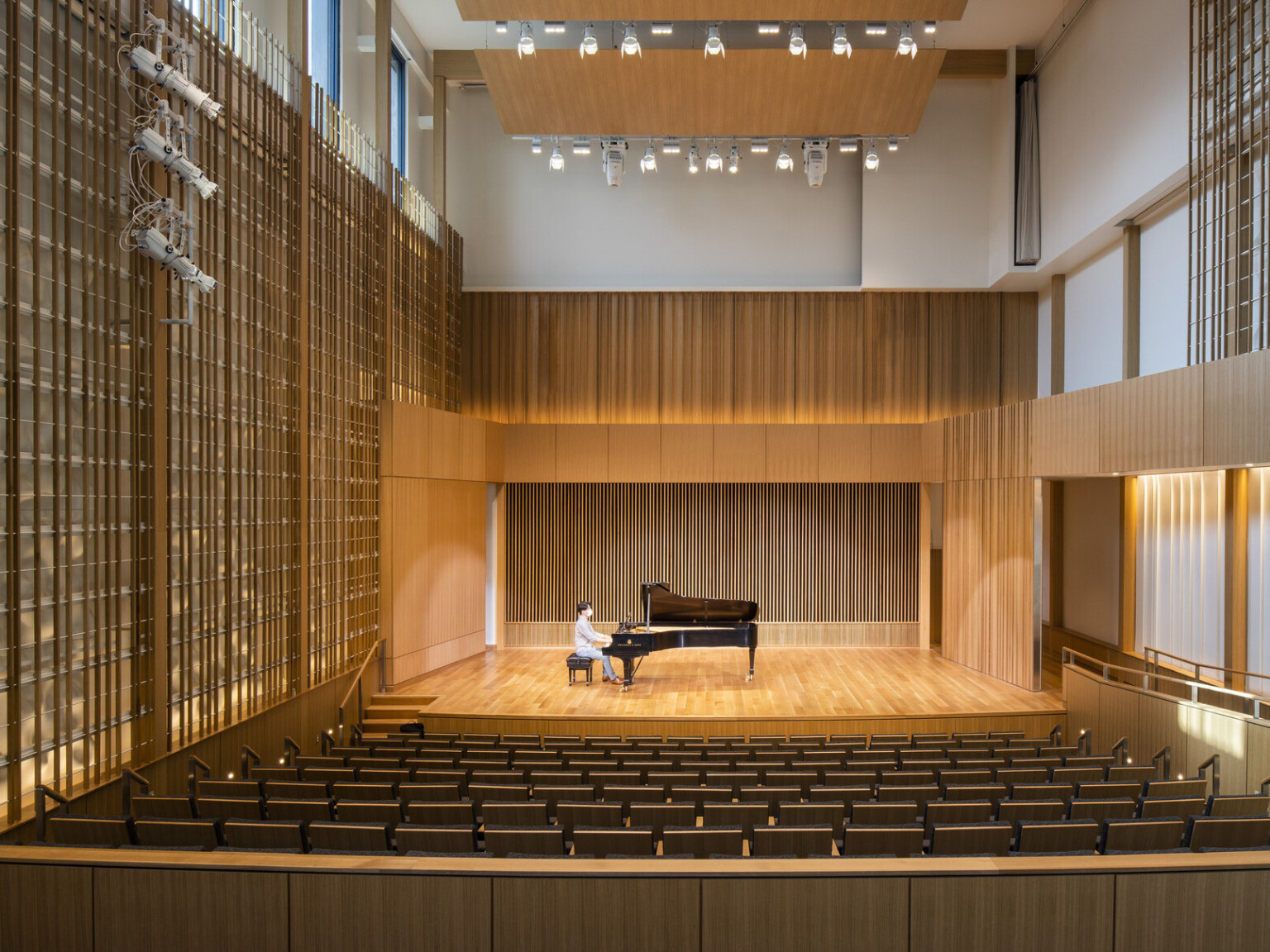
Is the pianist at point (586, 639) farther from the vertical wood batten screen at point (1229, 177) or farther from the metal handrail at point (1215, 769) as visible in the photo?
the vertical wood batten screen at point (1229, 177)

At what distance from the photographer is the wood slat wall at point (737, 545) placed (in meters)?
14.2

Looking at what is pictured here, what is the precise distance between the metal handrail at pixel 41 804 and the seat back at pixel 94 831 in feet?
1.86

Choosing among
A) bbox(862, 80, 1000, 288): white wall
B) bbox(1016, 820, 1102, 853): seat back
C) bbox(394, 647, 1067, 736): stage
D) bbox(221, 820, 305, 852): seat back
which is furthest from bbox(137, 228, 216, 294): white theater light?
bbox(862, 80, 1000, 288): white wall

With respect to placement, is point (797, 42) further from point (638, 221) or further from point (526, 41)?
point (638, 221)

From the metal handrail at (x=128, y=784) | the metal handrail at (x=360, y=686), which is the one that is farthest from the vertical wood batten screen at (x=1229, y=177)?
the metal handrail at (x=360, y=686)

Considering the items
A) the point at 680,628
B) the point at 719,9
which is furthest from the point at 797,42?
the point at 680,628

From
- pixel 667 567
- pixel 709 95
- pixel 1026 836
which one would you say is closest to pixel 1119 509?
pixel 667 567

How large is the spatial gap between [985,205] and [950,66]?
2.22 m

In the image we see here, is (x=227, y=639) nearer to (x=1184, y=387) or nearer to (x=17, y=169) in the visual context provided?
(x=17, y=169)

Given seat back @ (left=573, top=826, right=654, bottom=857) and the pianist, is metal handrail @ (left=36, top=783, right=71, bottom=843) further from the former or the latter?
the pianist

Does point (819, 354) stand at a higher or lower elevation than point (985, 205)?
lower

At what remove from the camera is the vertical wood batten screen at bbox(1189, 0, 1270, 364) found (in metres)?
7.46

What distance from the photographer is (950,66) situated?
12961 millimetres

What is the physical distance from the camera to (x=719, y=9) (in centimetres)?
937
